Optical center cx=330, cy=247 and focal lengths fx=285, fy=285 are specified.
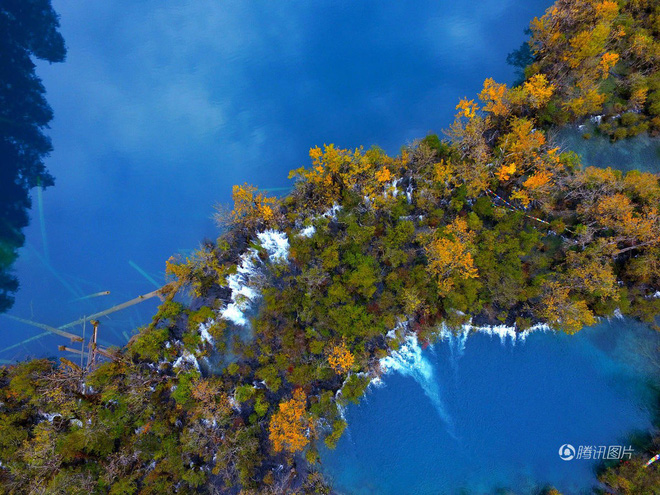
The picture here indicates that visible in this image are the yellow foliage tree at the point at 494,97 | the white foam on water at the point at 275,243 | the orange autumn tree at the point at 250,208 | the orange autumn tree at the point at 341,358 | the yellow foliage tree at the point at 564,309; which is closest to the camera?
the orange autumn tree at the point at 341,358

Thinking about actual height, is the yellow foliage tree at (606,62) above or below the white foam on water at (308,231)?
above

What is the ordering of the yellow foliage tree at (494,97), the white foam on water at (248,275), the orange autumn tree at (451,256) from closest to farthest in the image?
the orange autumn tree at (451,256), the yellow foliage tree at (494,97), the white foam on water at (248,275)

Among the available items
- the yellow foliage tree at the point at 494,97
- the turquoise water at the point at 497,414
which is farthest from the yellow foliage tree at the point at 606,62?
the turquoise water at the point at 497,414

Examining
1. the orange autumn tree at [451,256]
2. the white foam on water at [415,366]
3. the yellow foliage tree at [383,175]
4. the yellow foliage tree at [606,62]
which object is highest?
the yellow foliage tree at [606,62]

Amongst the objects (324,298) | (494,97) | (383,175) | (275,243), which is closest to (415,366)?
(324,298)

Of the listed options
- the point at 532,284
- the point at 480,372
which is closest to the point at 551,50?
the point at 532,284

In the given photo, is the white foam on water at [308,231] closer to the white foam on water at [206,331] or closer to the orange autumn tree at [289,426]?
the white foam on water at [206,331]
